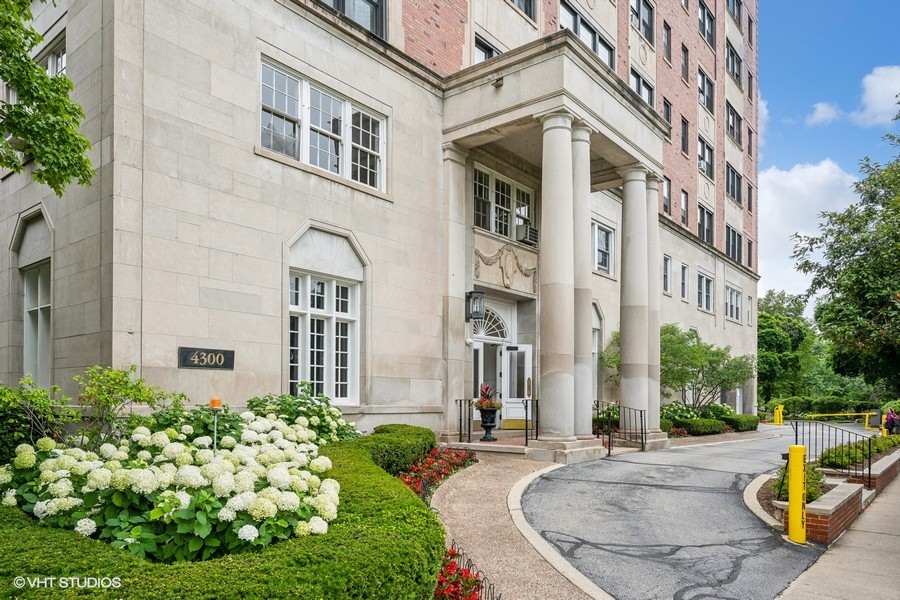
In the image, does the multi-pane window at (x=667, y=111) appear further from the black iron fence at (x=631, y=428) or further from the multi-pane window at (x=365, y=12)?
the multi-pane window at (x=365, y=12)

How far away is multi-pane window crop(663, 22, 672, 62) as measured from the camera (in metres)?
31.2

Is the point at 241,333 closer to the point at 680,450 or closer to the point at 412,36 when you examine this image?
the point at 412,36

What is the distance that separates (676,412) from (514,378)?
Answer: 819cm

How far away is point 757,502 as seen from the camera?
10.8m

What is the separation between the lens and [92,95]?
11.4m

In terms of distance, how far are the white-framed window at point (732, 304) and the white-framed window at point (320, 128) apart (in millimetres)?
26932

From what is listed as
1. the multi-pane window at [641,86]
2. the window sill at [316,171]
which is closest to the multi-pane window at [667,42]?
the multi-pane window at [641,86]

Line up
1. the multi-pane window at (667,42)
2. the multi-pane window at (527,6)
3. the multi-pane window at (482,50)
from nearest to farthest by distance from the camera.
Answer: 1. the multi-pane window at (482,50)
2. the multi-pane window at (527,6)
3. the multi-pane window at (667,42)

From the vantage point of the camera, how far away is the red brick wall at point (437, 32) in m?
17.1

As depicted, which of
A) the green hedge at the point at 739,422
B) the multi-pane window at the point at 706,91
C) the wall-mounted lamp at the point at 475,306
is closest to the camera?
the wall-mounted lamp at the point at 475,306

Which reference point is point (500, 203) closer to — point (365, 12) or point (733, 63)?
point (365, 12)

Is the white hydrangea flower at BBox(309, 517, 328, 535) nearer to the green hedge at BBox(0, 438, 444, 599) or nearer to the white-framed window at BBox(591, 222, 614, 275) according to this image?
the green hedge at BBox(0, 438, 444, 599)

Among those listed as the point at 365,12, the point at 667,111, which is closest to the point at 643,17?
the point at 667,111
